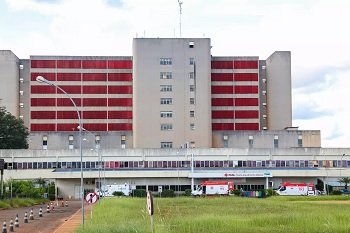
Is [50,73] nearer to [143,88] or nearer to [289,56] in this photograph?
[143,88]

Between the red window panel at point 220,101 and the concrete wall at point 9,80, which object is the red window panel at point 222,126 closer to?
the red window panel at point 220,101

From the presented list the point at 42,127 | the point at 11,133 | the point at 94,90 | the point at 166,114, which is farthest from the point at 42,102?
the point at 166,114

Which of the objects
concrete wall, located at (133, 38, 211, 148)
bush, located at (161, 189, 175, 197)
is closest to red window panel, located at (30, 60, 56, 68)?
concrete wall, located at (133, 38, 211, 148)

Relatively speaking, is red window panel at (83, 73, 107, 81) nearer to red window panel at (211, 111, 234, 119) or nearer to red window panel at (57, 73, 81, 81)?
red window panel at (57, 73, 81, 81)

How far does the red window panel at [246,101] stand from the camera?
128 meters

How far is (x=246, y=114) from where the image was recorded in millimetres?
128125

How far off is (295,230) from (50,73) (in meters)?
104

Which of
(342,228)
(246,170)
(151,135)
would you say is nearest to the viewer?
(342,228)

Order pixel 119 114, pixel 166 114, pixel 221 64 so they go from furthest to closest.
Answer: pixel 221 64 → pixel 119 114 → pixel 166 114

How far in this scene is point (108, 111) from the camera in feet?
424

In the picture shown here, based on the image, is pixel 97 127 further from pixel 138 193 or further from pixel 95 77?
pixel 138 193

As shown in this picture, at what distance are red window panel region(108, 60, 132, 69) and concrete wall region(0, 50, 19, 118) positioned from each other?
59.9 feet

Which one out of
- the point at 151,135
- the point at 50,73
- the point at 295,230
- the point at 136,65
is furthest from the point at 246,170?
the point at 295,230

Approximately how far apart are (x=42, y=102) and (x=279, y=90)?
4712cm
